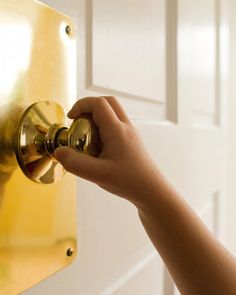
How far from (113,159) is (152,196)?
4 cm

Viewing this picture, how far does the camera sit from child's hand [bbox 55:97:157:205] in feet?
0.71

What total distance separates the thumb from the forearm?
0.20 ft

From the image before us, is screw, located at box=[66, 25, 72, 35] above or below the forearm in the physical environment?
above

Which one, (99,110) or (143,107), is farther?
Answer: (143,107)

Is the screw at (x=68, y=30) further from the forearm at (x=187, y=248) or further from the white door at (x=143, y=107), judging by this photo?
the forearm at (x=187, y=248)

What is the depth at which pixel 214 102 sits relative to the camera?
2.44 ft

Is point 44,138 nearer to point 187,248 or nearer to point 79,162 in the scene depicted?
point 79,162

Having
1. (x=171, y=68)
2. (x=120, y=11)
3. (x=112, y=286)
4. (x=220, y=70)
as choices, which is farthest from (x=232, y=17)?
(x=112, y=286)

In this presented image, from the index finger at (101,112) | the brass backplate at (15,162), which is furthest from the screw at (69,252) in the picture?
the index finger at (101,112)

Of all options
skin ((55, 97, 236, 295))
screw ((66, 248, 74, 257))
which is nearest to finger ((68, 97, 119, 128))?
skin ((55, 97, 236, 295))

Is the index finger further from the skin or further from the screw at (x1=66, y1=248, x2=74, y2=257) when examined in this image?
the screw at (x1=66, y1=248, x2=74, y2=257)

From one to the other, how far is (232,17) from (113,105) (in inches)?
38.7

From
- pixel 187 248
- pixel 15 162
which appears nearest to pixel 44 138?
pixel 15 162

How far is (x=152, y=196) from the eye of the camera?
254mm
